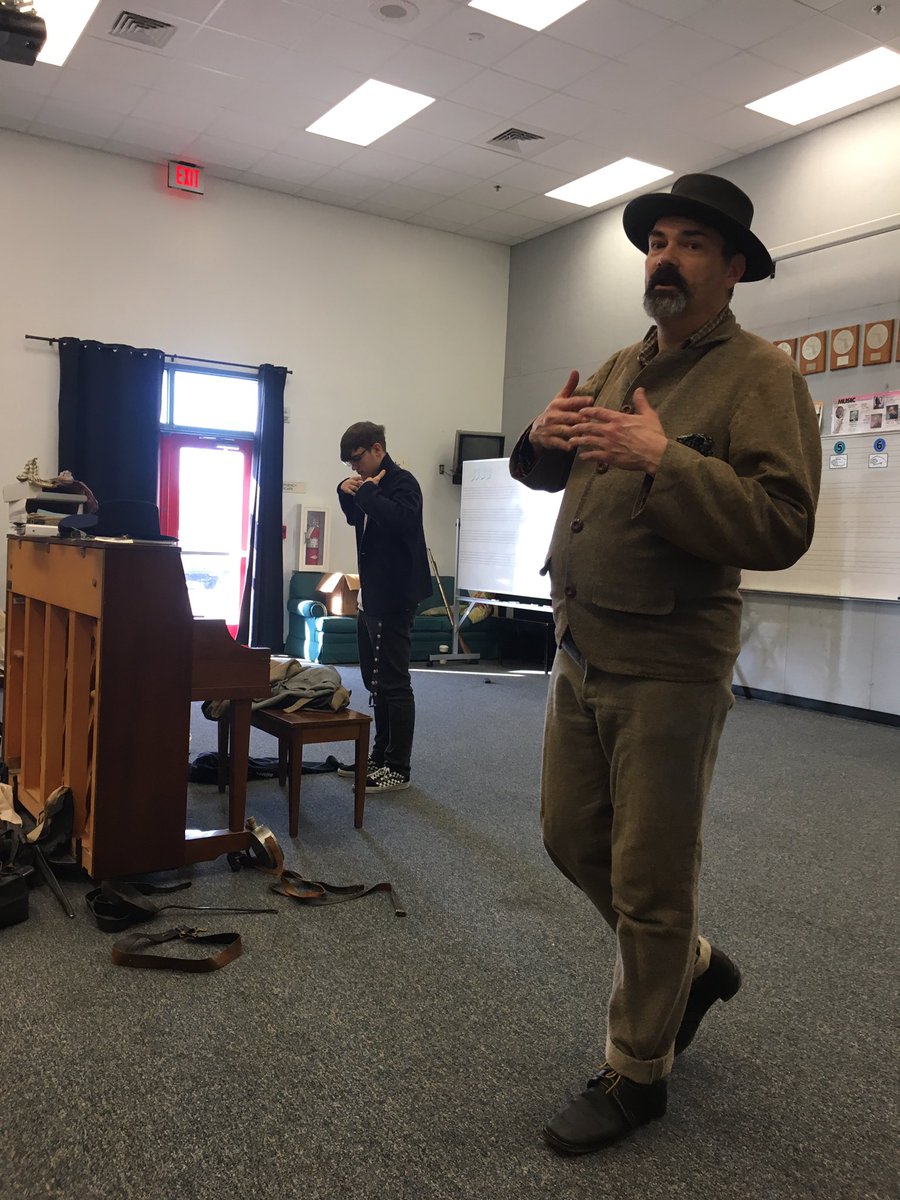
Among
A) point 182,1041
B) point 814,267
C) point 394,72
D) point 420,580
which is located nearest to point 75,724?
point 182,1041

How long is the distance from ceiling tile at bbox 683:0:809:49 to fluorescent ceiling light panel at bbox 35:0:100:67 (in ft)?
11.1

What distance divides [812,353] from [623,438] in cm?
566

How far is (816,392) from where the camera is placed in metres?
6.47

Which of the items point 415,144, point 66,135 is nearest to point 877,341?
point 415,144

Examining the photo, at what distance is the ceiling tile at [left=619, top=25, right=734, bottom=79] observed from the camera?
5.39 metres

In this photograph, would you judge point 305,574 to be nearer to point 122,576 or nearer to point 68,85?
point 68,85

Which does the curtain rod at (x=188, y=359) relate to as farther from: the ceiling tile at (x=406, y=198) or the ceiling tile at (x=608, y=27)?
the ceiling tile at (x=608, y=27)

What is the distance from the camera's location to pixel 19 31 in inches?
163

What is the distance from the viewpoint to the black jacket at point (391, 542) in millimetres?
3742

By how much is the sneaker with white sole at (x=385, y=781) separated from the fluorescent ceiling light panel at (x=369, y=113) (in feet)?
15.2

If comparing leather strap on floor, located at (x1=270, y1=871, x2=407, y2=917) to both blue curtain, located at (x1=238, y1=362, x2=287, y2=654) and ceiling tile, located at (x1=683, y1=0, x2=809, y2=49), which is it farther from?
blue curtain, located at (x1=238, y1=362, x2=287, y2=654)

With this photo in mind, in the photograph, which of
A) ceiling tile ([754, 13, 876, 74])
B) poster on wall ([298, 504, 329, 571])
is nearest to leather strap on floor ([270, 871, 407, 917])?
ceiling tile ([754, 13, 876, 74])

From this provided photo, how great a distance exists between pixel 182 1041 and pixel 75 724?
113 cm

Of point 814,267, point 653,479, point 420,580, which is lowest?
point 420,580
